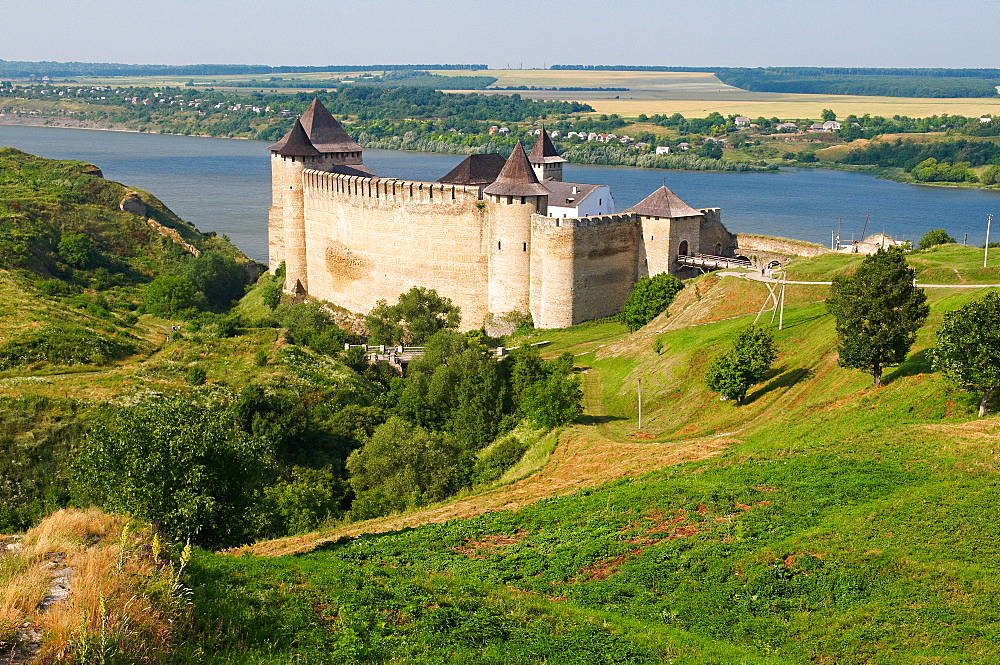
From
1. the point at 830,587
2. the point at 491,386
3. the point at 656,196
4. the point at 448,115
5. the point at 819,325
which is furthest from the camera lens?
the point at 448,115

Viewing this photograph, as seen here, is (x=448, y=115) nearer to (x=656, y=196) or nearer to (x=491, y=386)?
(x=656, y=196)

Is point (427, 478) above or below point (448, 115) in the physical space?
below

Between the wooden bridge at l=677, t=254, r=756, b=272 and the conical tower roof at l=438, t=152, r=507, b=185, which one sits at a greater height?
the conical tower roof at l=438, t=152, r=507, b=185

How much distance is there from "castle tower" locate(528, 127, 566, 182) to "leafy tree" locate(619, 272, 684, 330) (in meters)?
6.43

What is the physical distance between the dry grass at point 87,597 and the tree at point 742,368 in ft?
29.1

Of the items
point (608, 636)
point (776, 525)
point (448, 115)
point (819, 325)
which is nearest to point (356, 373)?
point (819, 325)

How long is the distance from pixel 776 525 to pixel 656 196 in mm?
14076

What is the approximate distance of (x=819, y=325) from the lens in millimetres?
14625

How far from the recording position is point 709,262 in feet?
67.7

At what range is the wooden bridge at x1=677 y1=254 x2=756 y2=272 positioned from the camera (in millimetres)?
20594

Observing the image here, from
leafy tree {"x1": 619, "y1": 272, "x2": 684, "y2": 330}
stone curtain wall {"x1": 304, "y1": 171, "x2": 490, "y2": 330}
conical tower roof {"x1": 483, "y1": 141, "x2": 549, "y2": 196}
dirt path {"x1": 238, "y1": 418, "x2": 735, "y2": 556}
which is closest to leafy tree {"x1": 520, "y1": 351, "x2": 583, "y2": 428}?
dirt path {"x1": 238, "y1": 418, "x2": 735, "y2": 556}

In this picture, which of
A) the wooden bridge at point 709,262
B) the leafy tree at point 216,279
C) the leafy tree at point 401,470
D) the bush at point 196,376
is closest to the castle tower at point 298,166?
the leafy tree at point 216,279

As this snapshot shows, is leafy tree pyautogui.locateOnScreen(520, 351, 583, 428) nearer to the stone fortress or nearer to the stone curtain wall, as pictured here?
the stone fortress

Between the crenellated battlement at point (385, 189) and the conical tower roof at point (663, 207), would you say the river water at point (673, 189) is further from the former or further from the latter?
the conical tower roof at point (663, 207)
